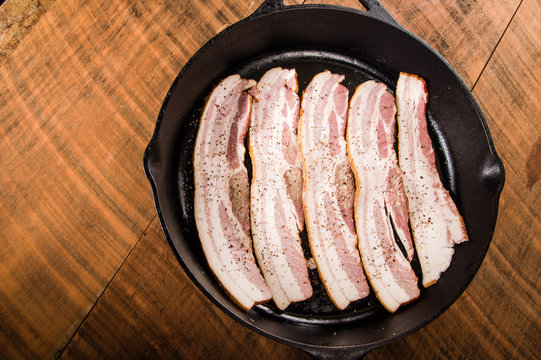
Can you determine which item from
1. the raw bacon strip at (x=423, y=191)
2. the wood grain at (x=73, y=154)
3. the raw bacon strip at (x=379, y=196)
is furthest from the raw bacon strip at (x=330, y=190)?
the wood grain at (x=73, y=154)

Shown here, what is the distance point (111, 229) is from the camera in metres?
1.05

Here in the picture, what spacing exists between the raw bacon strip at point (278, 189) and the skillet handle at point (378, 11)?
287 mm

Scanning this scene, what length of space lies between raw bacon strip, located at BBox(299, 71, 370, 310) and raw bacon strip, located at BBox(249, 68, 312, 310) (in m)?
0.04

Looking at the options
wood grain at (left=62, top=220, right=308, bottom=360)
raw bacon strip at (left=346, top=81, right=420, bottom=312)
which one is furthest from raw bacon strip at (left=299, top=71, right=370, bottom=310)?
wood grain at (left=62, top=220, right=308, bottom=360)

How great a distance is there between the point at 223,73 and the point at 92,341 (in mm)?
862

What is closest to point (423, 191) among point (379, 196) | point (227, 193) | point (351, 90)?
point (379, 196)

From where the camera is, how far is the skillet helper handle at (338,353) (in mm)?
918

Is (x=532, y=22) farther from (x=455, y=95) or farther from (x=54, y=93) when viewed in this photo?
(x=54, y=93)

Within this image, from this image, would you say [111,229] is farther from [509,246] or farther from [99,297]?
[509,246]

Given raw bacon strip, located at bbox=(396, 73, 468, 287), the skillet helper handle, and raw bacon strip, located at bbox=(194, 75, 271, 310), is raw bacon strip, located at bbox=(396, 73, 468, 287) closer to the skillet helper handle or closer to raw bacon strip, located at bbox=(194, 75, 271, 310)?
the skillet helper handle

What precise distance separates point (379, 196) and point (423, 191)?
0.46 feet

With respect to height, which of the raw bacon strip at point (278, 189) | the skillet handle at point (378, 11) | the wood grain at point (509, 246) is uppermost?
the skillet handle at point (378, 11)

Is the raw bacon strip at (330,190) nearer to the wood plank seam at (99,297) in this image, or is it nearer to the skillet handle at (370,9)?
the skillet handle at (370,9)

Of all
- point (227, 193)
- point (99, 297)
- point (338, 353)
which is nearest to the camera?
point (338, 353)
